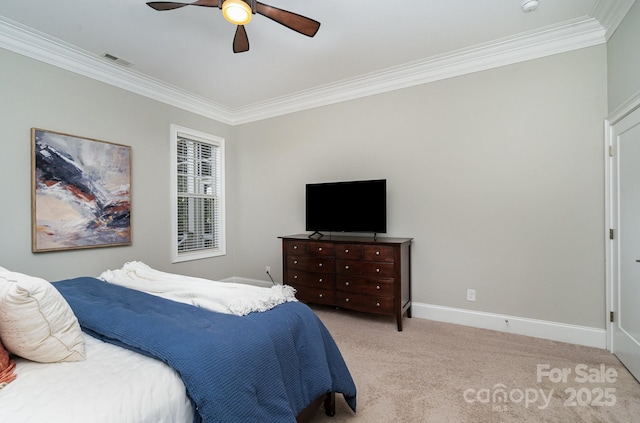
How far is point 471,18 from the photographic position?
2584mm

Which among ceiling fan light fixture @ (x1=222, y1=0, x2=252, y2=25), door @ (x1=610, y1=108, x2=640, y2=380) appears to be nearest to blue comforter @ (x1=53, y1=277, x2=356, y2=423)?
ceiling fan light fixture @ (x1=222, y1=0, x2=252, y2=25)

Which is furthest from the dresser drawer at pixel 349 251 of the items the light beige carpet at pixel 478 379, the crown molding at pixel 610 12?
the crown molding at pixel 610 12

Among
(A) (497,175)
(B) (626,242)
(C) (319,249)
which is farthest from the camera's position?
(C) (319,249)

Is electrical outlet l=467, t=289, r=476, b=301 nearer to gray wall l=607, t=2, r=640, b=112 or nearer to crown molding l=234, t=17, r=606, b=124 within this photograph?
gray wall l=607, t=2, r=640, b=112

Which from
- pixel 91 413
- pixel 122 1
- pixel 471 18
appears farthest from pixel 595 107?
pixel 122 1

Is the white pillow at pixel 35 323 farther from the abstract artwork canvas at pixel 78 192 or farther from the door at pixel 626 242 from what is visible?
the door at pixel 626 242

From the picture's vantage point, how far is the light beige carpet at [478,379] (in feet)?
5.94

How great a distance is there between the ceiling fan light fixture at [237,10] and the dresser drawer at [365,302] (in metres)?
2.71

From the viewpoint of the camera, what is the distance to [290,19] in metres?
2.12

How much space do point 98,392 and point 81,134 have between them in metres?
3.13

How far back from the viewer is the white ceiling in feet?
8.02

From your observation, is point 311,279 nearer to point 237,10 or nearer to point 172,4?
point 237,10

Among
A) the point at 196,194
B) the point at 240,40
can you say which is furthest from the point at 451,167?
the point at 196,194

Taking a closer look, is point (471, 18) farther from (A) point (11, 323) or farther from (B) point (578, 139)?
(A) point (11, 323)
